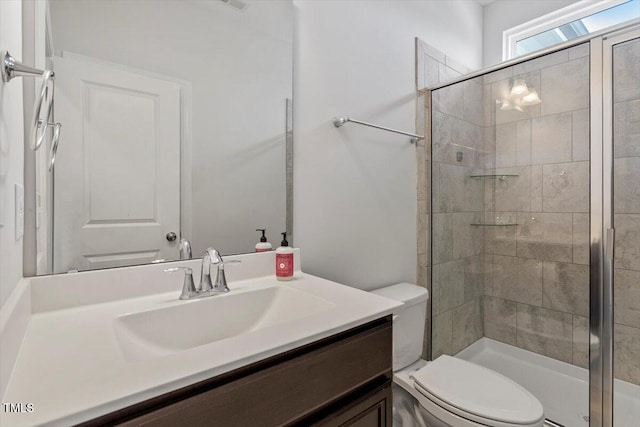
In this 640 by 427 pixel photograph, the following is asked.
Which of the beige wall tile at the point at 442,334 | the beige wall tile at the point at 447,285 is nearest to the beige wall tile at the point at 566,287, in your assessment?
the beige wall tile at the point at 447,285

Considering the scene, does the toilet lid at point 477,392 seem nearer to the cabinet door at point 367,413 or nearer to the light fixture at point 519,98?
the cabinet door at point 367,413

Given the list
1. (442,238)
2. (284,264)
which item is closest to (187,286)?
(284,264)

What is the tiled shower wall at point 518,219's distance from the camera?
5.33ft

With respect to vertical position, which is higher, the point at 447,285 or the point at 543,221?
the point at 543,221

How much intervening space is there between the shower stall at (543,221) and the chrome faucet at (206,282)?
1310 mm

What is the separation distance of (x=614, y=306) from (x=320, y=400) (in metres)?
1.65

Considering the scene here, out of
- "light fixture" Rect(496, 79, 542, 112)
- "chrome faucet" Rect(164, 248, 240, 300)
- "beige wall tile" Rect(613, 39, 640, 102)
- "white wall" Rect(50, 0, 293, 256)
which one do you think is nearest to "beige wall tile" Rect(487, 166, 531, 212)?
"light fixture" Rect(496, 79, 542, 112)

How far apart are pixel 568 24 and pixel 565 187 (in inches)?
49.4

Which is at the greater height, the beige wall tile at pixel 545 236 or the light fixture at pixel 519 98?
the light fixture at pixel 519 98

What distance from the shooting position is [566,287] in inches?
70.8

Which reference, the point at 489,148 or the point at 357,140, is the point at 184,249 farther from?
the point at 489,148

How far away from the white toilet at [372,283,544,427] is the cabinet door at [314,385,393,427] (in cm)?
24

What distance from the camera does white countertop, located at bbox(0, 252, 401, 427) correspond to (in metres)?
0.44

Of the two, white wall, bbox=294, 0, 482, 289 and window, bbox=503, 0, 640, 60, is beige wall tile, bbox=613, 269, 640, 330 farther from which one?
window, bbox=503, 0, 640, 60
